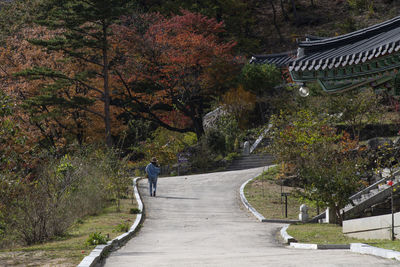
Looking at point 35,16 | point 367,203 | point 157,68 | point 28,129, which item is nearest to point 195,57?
point 157,68

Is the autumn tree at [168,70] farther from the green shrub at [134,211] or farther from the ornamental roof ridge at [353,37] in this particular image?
the ornamental roof ridge at [353,37]

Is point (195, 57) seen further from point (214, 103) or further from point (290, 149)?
point (290, 149)

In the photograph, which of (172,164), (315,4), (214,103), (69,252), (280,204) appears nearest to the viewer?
(69,252)

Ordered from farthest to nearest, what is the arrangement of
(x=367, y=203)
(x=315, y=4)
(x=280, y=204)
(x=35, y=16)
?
(x=315, y=4)
(x=35, y=16)
(x=280, y=204)
(x=367, y=203)

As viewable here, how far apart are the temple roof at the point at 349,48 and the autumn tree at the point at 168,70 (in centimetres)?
2431

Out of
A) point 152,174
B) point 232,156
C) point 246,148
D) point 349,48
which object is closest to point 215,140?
point 232,156

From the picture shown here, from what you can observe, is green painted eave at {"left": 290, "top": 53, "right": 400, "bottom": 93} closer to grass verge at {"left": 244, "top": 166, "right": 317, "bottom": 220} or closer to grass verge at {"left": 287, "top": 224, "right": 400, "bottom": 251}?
grass verge at {"left": 287, "top": 224, "right": 400, "bottom": 251}

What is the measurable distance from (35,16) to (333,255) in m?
38.1

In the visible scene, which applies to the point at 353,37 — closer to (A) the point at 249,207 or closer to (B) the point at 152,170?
(A) the point at 249,207

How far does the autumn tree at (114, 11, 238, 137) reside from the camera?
35.2 meters

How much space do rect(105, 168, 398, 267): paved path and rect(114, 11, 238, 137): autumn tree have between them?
25.5 ft

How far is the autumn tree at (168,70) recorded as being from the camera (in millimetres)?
35219

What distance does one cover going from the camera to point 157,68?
35156 mm

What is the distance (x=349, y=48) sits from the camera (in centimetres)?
Result: 1041
